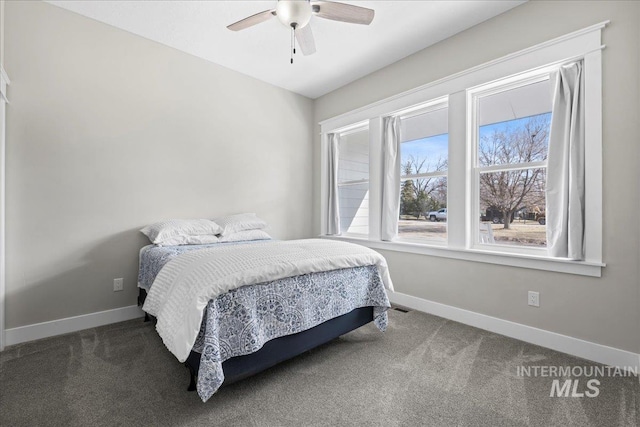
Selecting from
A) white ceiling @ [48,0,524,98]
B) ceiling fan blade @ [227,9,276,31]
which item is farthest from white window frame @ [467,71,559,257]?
ceiling fan blade @ [227,9,276,31]

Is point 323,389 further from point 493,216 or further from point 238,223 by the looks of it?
point 493,216

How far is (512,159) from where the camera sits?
2.69 m

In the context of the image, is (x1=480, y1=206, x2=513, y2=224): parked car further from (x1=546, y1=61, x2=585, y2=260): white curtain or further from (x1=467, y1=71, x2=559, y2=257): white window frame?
(x1=546, y1=61, x2=585, y2=260): white curtain

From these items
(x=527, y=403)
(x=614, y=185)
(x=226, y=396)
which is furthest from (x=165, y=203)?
(x=614, y=185)

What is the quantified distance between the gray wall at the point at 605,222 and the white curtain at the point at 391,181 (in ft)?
2.03

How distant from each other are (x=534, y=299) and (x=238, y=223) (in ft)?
9.61

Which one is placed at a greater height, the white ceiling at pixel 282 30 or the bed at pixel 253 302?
the white ceiling at pixel 282 30

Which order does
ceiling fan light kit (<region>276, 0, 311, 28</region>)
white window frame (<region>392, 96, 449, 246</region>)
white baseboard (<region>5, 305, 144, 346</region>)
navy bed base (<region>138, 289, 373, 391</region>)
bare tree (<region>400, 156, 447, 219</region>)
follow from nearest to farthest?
navy bed base (<region>138, 289, 373, 391</region>) → ceiling fan light kit (<region>276, 0, 311, 28</region>) → white baseboard (<region>5, 305, 144, 346</region>) → white window frame (<region>392, 96, 449, 246</region>) → bare tree (<region>400, 156, 447, 219</region>)

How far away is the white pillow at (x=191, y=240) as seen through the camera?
2.81 m

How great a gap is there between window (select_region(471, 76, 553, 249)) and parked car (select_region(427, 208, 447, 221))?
351 mm

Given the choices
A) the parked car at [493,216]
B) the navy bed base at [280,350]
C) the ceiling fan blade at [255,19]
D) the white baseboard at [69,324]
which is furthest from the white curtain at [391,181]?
the white baseboard at [69,324]

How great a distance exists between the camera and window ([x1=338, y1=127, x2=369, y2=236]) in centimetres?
406

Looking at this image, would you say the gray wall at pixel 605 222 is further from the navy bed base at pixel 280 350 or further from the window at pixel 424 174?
the navy bed base at pixel 280 350

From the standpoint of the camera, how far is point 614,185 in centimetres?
207
